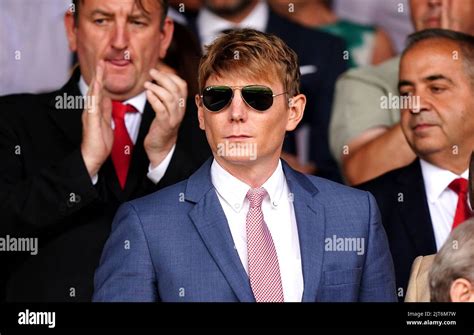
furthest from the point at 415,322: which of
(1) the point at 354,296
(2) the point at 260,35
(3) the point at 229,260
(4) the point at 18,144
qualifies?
(4) the point at 18,144

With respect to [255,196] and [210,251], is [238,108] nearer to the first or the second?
[255,196]

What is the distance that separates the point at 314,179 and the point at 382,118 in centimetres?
112

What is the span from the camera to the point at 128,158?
607 centimetres

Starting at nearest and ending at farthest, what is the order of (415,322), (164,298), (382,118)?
(164,298) → (415,322) → (382,118)

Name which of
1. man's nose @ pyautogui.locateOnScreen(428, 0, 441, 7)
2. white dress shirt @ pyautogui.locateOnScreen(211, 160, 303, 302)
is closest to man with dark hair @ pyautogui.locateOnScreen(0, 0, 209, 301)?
white dress shirt @ pyautogui.locateOnScreen(211, 160, 303, 302)

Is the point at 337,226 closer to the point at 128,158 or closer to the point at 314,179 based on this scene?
the point at 314,179

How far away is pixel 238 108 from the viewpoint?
17.3 ft

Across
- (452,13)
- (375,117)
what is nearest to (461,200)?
(375,117)

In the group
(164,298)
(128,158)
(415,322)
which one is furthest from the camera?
(128,158)

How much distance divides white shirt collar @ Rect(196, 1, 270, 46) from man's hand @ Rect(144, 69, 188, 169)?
69 cm

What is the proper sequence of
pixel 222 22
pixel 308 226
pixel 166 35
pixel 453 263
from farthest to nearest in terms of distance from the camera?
pixel 222 22
pixel 166 35
pixel 308 226
pixel 453 263

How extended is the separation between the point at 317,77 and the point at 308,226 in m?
1.39

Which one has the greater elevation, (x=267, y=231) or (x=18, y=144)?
(x=18, y=144)

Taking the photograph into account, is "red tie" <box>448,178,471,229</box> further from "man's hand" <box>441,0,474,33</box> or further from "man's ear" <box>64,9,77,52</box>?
"man's ear" <box>64,9,77,52</box>
